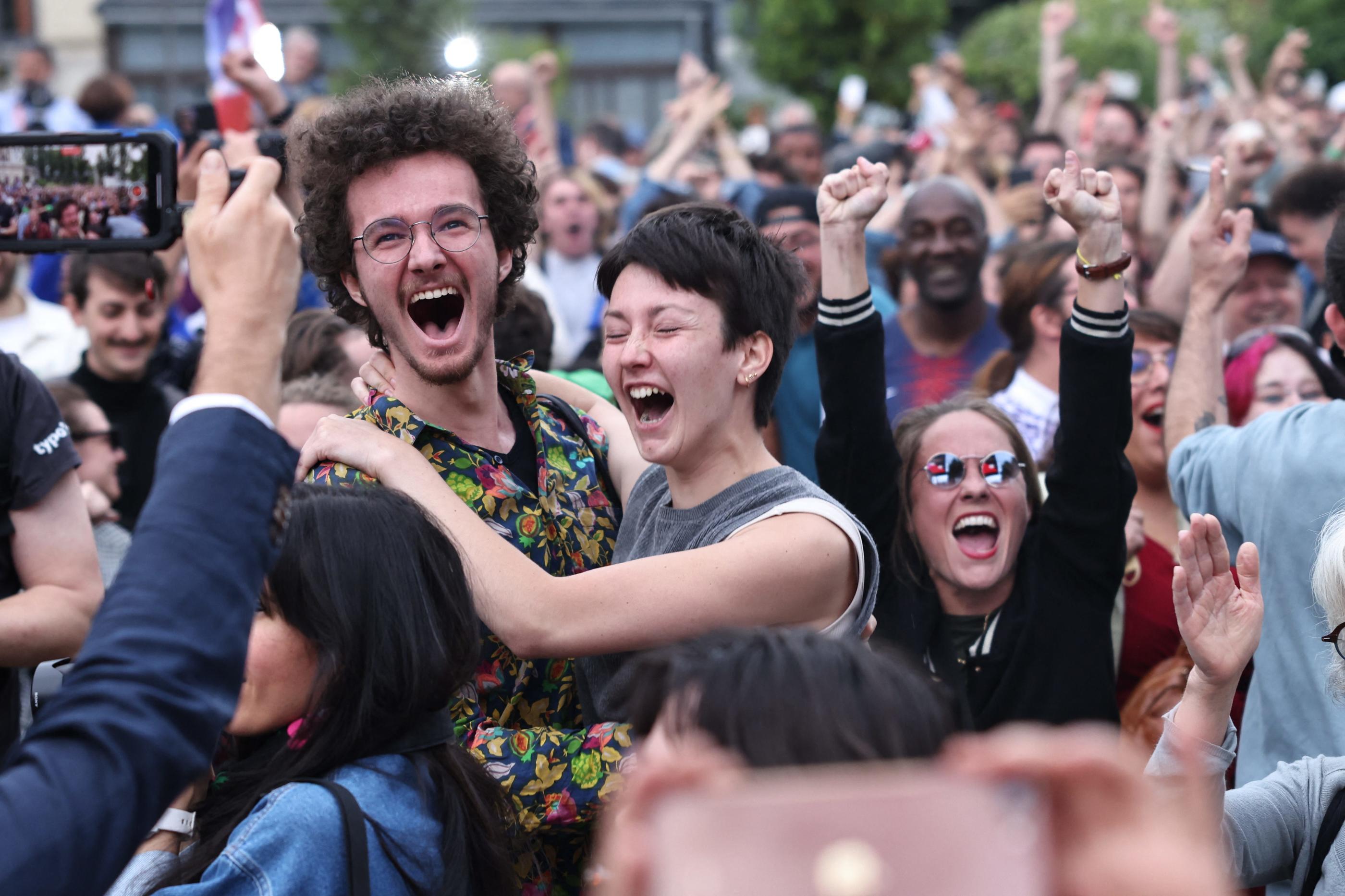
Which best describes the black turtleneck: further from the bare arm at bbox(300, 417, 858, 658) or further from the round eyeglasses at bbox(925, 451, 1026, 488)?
the bare arm at bbox(300, 417, 858, 658)

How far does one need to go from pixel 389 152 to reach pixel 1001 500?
1702 mm

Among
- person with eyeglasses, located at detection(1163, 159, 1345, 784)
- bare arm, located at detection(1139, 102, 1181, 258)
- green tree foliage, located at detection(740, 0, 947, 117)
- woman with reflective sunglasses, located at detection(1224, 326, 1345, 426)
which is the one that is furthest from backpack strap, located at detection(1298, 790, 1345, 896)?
green tree foliage, located at detection(740, 0, 947, 117)

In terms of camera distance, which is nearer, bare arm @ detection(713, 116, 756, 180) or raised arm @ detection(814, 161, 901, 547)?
raised arm @ detection(814, 161, 901, 547)

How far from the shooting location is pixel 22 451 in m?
2.94

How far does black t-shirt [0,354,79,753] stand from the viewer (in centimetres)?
293

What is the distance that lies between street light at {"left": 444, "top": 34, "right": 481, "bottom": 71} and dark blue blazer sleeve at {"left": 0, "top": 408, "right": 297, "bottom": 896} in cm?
289

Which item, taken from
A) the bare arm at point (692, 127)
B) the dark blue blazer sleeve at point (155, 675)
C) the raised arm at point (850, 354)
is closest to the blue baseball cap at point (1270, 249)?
the raised arm at point (850, 354)

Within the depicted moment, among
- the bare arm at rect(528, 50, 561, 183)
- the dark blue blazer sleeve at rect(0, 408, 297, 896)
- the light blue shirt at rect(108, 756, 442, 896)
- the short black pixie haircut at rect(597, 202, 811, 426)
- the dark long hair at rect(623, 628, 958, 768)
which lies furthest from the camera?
the bare arm at rect(528, 50, 561, 183)

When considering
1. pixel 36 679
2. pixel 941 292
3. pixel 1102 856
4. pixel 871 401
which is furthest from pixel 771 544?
pixel 941 292

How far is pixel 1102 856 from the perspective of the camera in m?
0.85

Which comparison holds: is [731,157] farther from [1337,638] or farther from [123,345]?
[1337,638]

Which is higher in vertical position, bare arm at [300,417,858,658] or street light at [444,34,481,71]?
street light at [444,34,481,71]

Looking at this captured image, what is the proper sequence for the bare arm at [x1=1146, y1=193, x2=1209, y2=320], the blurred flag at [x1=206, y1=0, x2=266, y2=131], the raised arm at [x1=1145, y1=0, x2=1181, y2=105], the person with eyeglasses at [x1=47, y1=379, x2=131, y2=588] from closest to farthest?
the person with eyeglasses at [x1=47, y1=379, x2=131, y2=588]
the blurred flag at [x1=206, y1=0, x2=266, y2=131]
the bare arm at [x1=1146, y1=193, x2=1209, y2=320]
the raised arm at [x1=1145, y1=0, x2=1181, y2=105]

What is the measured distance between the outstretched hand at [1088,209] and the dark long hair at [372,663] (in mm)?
1731
